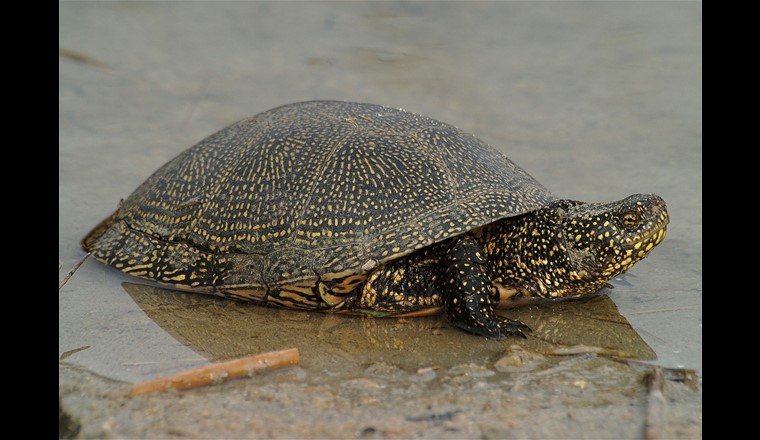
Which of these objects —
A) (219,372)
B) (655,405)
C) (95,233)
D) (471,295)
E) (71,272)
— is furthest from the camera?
(95,233)

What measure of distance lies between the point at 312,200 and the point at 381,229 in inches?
20.5

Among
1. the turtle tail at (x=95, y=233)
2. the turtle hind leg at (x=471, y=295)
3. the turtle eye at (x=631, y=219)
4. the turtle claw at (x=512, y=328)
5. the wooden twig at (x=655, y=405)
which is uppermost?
the turtle eye at (x=631, y=219)

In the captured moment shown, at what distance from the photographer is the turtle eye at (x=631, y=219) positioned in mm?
4766

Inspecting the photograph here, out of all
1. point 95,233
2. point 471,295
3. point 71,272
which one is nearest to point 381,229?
point 471,295

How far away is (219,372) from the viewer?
12.8 ft

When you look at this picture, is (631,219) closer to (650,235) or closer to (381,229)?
(650,235)

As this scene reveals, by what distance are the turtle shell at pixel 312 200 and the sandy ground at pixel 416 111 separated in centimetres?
31

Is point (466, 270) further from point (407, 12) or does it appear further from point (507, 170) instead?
point (407, 12)

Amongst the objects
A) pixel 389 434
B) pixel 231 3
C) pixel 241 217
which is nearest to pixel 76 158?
pixel 241 217

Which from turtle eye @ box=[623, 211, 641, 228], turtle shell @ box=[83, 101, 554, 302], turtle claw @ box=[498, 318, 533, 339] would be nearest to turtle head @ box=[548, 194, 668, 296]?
turtle eye @ box=[623, 211, 641, 228]

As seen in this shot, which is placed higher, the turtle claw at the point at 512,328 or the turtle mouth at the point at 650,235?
the turtle mouth at the point at 650,235

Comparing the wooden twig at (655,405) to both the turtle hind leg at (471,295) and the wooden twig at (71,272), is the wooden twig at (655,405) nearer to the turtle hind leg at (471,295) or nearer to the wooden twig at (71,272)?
the turtle hind leg at (471,295)

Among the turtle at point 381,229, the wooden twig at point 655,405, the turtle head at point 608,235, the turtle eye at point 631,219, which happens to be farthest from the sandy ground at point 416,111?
the turtle eye at point 631,219

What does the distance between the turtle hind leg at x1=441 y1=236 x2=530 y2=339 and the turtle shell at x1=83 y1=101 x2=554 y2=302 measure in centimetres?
16
